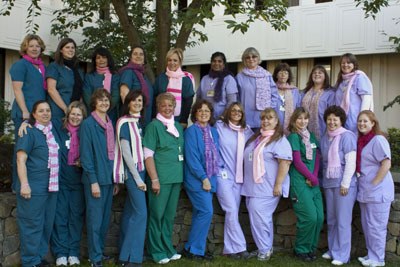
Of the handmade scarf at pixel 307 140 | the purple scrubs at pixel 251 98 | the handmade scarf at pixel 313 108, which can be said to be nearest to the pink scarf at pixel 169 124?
the purple scrubs at pixel 251 98

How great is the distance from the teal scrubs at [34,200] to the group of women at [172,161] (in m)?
0.01

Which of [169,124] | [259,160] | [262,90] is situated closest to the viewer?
[169,124]

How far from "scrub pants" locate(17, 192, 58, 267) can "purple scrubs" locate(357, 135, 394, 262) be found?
11.5 ft

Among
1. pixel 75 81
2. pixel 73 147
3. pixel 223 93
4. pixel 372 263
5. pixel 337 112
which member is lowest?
pixel 372 263

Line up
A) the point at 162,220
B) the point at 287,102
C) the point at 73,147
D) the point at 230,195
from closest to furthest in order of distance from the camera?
1. the point at 73,147
2. the point at 162,220
3. the point at 230,195
4. the point at 287,102

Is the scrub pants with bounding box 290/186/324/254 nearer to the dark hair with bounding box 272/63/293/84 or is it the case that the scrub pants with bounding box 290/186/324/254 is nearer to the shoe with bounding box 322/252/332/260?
the shoe with bounding box 322/252/332/260

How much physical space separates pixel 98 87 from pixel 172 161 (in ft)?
4.46

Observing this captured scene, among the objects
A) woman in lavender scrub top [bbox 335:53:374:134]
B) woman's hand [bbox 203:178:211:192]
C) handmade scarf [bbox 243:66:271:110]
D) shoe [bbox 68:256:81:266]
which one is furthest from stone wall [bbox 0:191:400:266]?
handmade scarf [bbox 243:66:271:110]

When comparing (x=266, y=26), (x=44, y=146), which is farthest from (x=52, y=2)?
(x=44, y=146)

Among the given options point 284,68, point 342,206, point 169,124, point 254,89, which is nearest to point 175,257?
point 169,124

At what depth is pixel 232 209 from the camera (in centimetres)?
611

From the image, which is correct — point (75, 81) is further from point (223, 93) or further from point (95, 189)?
point (223, 93)

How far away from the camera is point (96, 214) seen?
17.7ft

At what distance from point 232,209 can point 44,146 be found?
2.32 m
